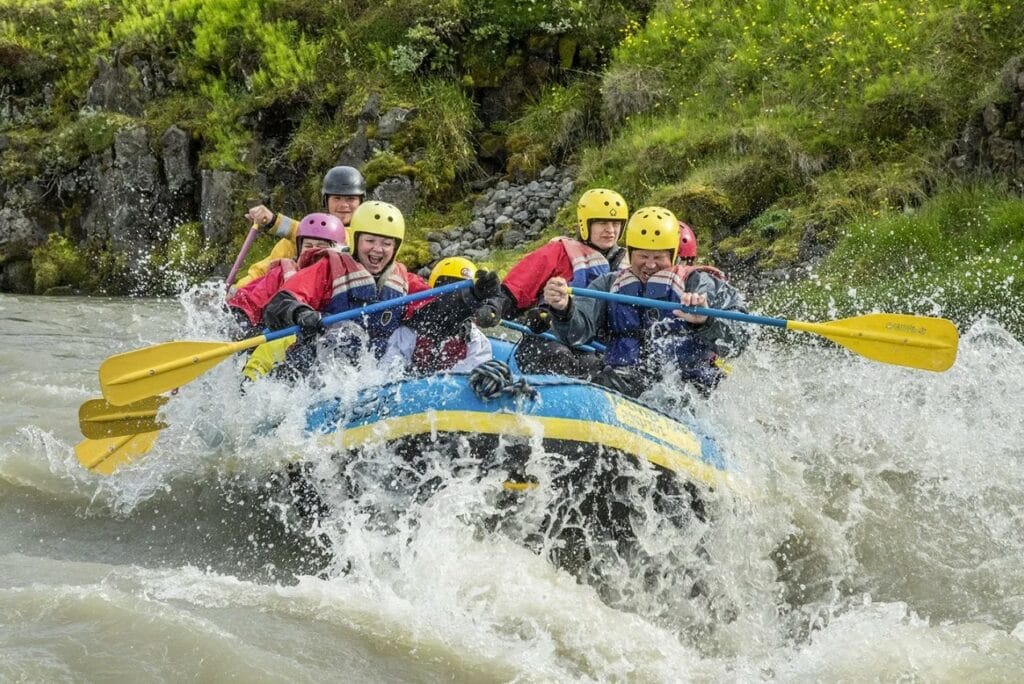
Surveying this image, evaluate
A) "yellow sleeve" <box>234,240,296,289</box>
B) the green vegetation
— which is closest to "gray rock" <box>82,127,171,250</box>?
the green vegetation

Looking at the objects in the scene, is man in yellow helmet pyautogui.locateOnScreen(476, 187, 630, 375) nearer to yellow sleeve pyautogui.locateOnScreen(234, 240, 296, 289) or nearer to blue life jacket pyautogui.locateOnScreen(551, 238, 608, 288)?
blue life jacket pyautogui.locateOnScreen(551, 238, 608, 288)

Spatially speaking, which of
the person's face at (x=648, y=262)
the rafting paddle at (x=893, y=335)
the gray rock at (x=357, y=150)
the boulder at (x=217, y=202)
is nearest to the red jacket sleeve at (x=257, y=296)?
the rafting paddle at (x=893, y=335)

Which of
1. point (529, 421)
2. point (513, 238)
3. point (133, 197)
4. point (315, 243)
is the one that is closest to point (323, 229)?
point (315, 243)

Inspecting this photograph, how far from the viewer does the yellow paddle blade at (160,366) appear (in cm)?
552

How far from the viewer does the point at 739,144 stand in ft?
39.3

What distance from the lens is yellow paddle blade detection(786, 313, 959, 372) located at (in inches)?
229

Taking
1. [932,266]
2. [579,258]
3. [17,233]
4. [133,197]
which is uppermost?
[579,258]

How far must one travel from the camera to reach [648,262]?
6.07 metres

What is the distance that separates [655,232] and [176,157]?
12.4 metres

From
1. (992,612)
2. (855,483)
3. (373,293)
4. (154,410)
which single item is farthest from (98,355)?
(992,612)

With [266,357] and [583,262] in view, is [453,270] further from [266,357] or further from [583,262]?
[266,357]

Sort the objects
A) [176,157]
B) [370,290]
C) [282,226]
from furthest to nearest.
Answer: [176,157] < [282,226] < [370,290]

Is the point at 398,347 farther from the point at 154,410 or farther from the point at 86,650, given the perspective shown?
the point at 86,650

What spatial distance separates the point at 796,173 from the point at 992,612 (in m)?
7.38
